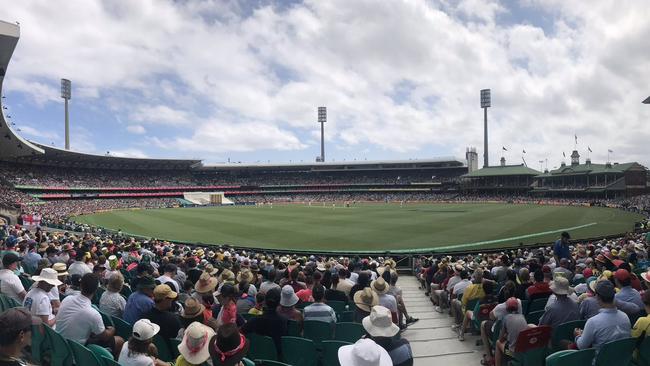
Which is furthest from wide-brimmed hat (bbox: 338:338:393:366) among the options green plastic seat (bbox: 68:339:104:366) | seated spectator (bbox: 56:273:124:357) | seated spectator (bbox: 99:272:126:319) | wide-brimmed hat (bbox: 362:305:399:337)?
seated spectator (bbox: 99:272:126:319)

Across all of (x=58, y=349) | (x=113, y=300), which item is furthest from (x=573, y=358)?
(x=113, y=300)

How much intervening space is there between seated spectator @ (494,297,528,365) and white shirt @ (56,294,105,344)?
5.63 meters

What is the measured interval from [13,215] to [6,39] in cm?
2212

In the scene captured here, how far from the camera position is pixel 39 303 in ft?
20.5

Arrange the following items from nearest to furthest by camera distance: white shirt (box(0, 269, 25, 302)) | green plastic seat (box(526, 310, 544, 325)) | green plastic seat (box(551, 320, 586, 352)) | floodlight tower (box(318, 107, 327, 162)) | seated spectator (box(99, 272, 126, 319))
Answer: green plastic seat (box(551, 320, 586, 352)) → seated spectator (box(99, 272, 126, 319)) → green plastic seat (box(526, 310, 544, 325)) → white shirt (box(0, 269, 25, 302)) → floodlight tower (box(318, 107, 327, 162))

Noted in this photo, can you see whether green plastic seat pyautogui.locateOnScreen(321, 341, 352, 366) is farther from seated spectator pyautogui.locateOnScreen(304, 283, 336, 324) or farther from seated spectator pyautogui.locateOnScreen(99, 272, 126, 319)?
seated spectator pyautogui.locateOnScreen(99, 272, 126, 319)

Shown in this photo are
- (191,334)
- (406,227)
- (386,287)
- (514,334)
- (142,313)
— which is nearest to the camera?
(191,334)

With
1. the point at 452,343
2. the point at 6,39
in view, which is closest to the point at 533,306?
the point at 452,343

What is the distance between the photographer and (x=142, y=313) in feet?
20.1

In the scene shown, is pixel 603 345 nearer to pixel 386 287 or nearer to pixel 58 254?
pixel 386 287

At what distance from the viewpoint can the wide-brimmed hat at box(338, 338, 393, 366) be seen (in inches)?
131

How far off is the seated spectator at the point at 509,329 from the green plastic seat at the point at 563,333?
0.55 m

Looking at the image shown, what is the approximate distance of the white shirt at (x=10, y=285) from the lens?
725 centimetres

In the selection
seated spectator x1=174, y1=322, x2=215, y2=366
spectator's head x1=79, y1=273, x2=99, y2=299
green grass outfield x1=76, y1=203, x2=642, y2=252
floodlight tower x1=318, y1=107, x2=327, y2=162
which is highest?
floodlight tower x1=318, y1=107, x2=327, y2=162
